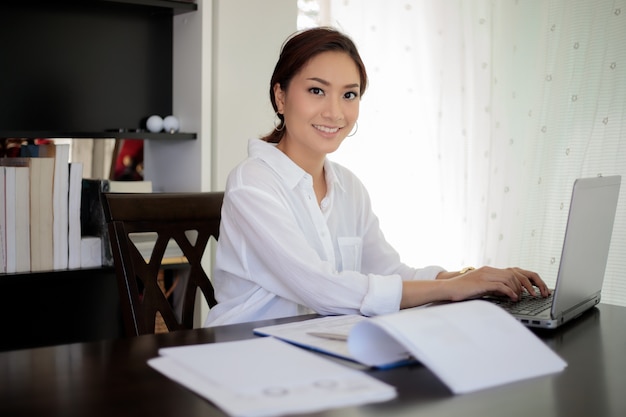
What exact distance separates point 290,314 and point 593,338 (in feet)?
1.95

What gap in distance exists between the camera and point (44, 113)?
2.55 meters

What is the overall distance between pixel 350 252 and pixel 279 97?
410mm

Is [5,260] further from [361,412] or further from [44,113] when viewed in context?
[361,412]

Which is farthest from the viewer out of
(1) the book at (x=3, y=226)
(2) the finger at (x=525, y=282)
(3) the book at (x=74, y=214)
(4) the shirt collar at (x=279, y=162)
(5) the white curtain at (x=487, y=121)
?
(5) the white curtain at (x=487, y=121)

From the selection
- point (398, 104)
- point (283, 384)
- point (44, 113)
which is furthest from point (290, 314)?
point (398, 104)

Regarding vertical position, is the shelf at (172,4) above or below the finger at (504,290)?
above

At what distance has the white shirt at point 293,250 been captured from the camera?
4.80ft

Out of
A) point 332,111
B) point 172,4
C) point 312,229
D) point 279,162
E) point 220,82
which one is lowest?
point 312,229

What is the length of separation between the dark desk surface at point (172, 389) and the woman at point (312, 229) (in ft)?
1.07

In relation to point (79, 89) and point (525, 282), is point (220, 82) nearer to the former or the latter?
point (79, 89)

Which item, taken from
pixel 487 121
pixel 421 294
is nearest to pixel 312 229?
pixel 421 294

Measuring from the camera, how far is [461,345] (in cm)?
99

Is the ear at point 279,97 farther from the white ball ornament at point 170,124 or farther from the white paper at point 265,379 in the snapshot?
the white paper at point 265,379

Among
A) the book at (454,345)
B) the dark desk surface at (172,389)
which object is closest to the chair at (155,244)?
the dark desk surface at (172,389)
